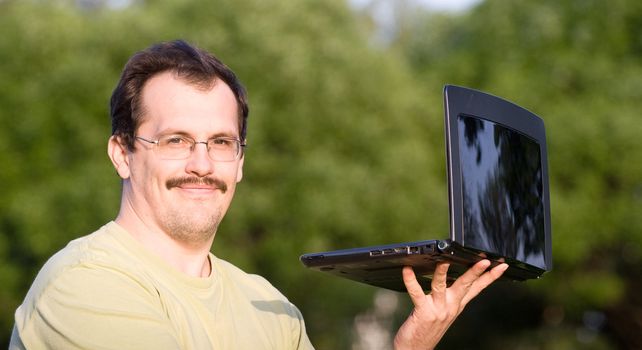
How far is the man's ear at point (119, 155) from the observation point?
3.36m

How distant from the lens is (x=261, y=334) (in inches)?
130

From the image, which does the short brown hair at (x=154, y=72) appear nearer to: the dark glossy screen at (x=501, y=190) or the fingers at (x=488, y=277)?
the dark glossy screen at (x=501, y=190)

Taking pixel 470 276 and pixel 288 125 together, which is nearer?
pixel 470 276

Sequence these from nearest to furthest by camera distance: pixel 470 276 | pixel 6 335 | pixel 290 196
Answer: pixel 470 276 → pixel 290 196 → pixel 6 335

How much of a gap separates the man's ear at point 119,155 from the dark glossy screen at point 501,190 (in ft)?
3.32

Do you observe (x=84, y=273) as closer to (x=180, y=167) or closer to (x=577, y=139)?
(x=180, y=167)

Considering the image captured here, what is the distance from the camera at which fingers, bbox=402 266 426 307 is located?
124 inches

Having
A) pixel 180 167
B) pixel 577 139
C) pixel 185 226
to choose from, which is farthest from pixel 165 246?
pixel 577 139

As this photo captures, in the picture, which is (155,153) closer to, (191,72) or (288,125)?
(191,72)

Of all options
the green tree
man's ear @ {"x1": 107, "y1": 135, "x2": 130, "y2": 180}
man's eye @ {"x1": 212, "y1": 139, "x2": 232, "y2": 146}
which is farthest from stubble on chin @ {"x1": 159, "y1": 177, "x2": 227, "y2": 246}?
the green tree

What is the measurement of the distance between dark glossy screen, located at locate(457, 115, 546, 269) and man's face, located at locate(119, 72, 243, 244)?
71 cm

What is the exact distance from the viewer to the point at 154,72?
10.8 ft

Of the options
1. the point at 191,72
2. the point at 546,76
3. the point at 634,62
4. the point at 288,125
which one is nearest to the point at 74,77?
the point at 288,125

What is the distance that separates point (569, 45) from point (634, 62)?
4.14ft
